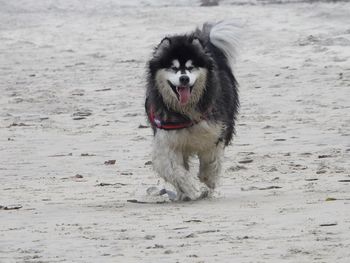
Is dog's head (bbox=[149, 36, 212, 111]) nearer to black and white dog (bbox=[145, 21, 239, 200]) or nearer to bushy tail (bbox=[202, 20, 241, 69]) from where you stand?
black and white dog (bbox=[145, 21, 239, 200])

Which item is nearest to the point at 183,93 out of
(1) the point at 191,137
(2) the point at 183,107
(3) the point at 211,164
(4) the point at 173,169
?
(2) the point at 183,107

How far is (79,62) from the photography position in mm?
20453

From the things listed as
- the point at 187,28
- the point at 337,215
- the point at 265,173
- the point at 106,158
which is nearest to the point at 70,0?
the point at 187,28

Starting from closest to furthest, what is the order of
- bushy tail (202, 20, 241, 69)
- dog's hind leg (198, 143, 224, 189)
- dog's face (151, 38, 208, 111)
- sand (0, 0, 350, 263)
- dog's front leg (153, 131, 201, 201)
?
sand (0, 0, 350, 263) < dog's face (151, 38, 208, 111) < dog's front leg (153, 131, 201, 201) < dog's hind leg (198, 143, 224, 189) < bushy tail (202, 20, 241, 69)

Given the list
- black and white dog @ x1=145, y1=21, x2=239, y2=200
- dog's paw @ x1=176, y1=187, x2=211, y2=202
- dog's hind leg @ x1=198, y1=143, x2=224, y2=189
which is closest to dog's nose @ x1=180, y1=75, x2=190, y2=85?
black and white dog @ x1=145, y1=21, x2=239, y2=200

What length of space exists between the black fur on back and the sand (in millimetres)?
622

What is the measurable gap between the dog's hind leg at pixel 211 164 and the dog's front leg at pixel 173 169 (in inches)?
12.3

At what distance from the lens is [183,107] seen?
9398mm

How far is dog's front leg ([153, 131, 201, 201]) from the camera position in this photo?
9.38 metres

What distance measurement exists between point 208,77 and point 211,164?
747 millimetres

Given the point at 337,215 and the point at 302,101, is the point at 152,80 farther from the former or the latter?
the point at 302,101

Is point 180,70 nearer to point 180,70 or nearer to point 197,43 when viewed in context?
point 180,70

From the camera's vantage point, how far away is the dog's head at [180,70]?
9.26m

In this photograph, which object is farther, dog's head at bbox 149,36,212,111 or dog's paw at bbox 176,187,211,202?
dog's paw at bbox 176,187,211,202
